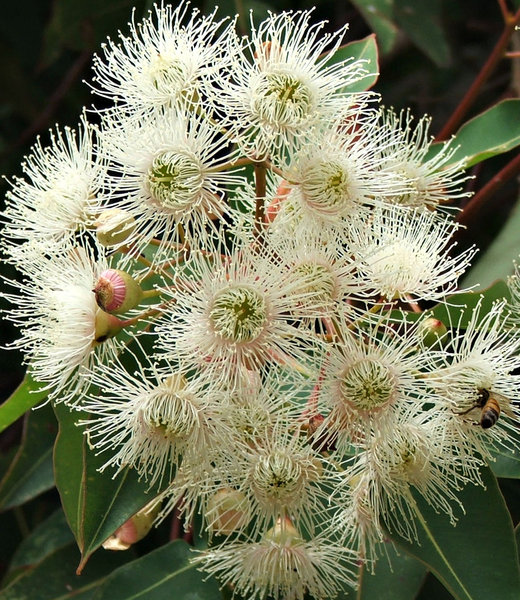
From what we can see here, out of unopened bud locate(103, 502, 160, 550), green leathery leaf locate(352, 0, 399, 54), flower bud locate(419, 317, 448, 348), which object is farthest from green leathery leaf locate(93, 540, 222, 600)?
green leathery leaf locate(352, 0, 399, 54)

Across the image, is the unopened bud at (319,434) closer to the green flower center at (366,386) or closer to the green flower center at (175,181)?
the green flower center at (366,386)

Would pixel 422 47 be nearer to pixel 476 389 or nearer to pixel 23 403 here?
pixel 476 389

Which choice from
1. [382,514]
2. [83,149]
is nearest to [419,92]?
[83,149]

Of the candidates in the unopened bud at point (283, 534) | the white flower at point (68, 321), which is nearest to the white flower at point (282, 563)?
the unopened bud at point (283, 534)

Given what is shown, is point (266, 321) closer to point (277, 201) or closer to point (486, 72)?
point (277, 201)

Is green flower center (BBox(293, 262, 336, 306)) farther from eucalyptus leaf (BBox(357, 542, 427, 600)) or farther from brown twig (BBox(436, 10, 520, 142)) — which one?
brown twig (BBox(436, 10, 520, 142))
